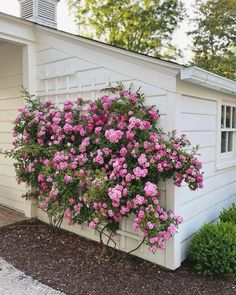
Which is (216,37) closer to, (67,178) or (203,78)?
(203,78)

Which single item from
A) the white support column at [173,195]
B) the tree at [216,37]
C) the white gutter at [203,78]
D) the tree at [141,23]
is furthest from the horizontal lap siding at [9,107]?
the tree at [141,23]

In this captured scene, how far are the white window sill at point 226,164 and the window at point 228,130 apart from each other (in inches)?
3.7

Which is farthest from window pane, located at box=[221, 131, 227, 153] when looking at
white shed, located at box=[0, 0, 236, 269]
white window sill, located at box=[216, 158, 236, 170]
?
white window sill, located at box=[216, 158, 236, 170]

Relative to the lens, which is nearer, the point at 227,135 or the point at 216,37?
the point at 227,135

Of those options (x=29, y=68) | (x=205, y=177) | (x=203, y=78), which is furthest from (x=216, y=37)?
(x=203, y=78)

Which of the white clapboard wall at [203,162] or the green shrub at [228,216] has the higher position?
the white clapboard wall at [203,162]

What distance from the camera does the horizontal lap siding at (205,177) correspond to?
11.5ft

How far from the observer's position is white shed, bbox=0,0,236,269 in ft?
10.8

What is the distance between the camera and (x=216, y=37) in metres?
14.0

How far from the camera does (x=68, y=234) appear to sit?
14.4ft

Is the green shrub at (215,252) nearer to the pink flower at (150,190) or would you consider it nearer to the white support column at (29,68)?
the pink flower at (150,190)

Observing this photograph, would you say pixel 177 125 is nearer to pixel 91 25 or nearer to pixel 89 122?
pixel 89 122

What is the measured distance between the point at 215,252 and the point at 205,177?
1.17 meters

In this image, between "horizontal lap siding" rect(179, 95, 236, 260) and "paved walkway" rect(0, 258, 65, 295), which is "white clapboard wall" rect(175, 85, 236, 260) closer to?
"horizontal lap siding" rect(179, 95, 236, 260)
